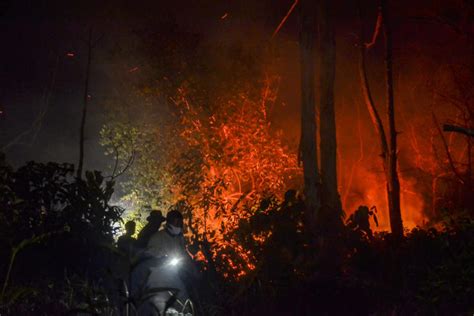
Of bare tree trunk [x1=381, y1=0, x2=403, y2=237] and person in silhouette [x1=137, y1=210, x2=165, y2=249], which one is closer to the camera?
person in silhouette [x1=137, y1=210, x2=165, y2=249]

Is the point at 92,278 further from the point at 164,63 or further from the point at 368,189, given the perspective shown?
the point at 368,189

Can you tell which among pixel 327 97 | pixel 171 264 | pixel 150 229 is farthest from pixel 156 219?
pixel 327 97

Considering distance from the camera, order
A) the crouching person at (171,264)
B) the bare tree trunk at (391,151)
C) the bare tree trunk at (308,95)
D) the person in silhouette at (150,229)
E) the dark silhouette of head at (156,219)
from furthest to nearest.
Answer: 1. the bare tree trunk at (391,151)
2. the bare tree trunk at (308,95)
3. the dark silhouette of head at (156,219)
4. the person in silhouette at (150,229)
5. the crouching person at (171,264)

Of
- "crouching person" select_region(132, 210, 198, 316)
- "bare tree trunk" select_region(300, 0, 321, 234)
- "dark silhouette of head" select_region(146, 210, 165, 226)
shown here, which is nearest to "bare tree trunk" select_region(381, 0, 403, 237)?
"bare tree trunk" select_region(300, 0, 321, 234)

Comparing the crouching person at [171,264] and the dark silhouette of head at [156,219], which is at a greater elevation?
the dark silhouette of head at [156,219]

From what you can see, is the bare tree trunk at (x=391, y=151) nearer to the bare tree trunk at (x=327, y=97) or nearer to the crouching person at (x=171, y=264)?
the bare tree trunk at (x=327, y=97)

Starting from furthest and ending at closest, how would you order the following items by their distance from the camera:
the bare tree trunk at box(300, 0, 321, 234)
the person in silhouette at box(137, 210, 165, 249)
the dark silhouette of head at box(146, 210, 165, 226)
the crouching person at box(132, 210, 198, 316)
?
1. the bare tree trunk at box(300, 0, 321, 234)
2. the dark silhouette of head at box(146, 210, 165, 226)
3. the person in silhouette at box(137, 210, 165, 249)
4. the crouching person at box(132, 210, 198, 316)

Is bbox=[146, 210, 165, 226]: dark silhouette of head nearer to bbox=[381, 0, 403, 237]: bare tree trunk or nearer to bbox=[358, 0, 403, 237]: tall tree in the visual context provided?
bbox=[358, 0, 403, 237]: tall tree

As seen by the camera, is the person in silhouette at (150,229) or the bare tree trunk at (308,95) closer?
the person in silhouette at (150,229)

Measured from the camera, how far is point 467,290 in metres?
7.11

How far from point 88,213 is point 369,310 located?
471cm

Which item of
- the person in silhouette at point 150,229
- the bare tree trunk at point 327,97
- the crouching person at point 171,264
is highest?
the bare tree trunk at point 327,97

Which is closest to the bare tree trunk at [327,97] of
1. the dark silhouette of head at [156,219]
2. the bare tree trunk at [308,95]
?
the bare tree trunk at [308,95]

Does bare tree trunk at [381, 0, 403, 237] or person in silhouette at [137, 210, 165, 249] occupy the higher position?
bare tree trunk at [381, 0, 403, 237]
